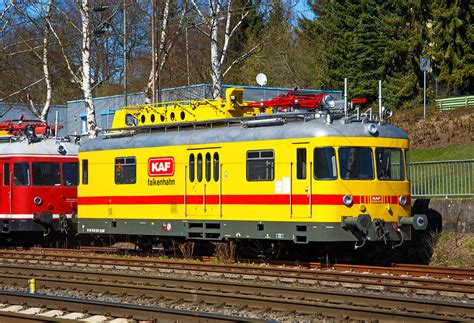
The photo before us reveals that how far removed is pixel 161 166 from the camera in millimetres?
22031

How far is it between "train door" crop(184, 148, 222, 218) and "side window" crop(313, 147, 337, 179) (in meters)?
2.80

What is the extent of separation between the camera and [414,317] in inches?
443

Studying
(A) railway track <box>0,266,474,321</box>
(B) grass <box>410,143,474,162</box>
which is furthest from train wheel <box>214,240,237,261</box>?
(B) grass <box>410,143,474,162</box>

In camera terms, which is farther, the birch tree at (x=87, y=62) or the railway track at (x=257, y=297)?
the birch tree at (x=87, y=62)

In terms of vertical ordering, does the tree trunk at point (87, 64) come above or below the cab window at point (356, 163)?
above

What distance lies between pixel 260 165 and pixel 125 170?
479cm

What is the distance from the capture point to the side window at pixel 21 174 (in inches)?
1013

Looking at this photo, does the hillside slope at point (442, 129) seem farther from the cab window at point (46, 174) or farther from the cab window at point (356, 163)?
the cab window at point (46, 174)

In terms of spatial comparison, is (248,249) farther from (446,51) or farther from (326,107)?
(446,51)

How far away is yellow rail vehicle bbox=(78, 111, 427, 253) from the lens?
1852cm

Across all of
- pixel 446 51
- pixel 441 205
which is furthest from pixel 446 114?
pixel 441 205

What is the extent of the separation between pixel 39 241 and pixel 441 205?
13276mm

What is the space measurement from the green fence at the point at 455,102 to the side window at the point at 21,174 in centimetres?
2174

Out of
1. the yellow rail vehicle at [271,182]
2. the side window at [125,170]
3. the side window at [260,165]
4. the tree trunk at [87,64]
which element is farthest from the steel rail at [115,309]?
the tree trunk at [87,64]
